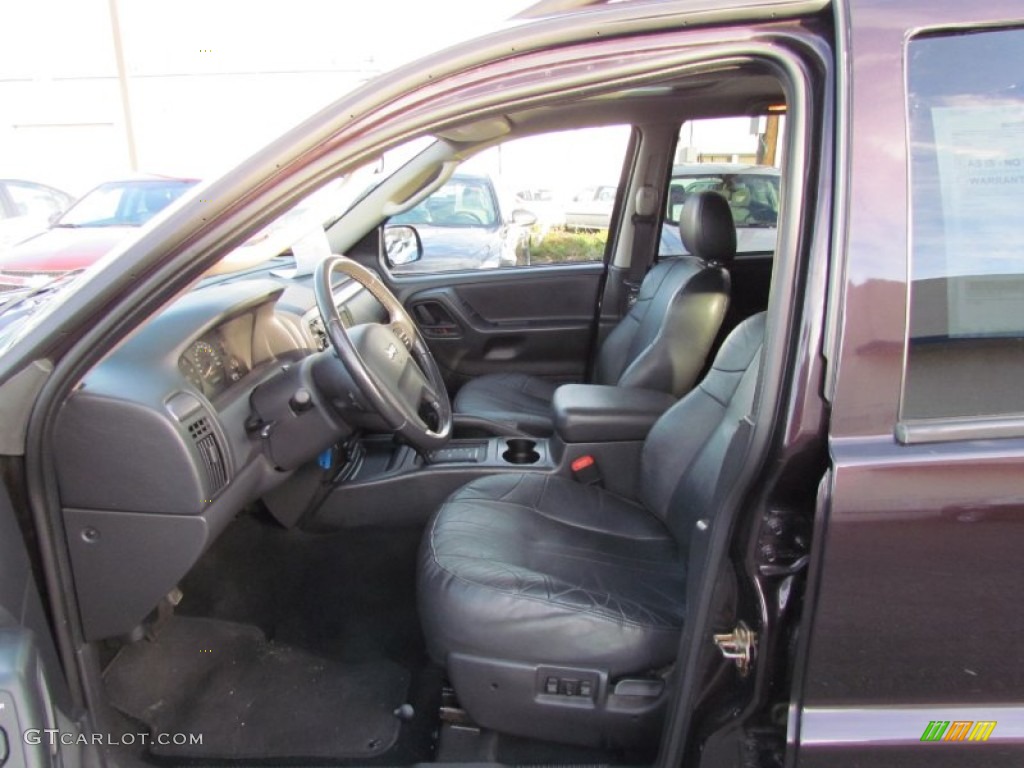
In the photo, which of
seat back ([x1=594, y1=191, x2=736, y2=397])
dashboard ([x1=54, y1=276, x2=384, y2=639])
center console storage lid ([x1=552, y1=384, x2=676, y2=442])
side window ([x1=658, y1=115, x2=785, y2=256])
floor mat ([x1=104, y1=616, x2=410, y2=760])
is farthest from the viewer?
side window ([x1=658, y1=115, x2=785, y2=256])

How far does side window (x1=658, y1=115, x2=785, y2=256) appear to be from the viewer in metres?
3.37

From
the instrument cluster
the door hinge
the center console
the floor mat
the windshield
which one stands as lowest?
the floor mat

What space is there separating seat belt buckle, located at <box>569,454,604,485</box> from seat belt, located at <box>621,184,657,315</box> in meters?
1.25

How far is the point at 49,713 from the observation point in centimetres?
111

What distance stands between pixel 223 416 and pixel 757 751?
130 cm

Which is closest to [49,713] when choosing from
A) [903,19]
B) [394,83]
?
[394,83]

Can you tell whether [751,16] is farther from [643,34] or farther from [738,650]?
[738,650]

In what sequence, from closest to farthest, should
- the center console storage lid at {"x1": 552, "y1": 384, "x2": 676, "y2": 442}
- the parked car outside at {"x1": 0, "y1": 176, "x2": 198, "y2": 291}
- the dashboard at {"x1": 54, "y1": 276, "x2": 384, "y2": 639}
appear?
the dashboard at {"x1": 54, "y1": 276, "x2": 384, "y2": 639} → the center console storage lid at {"x1": 552, "y1": 384, "x2": 676, "y2": 442} → the parked car outside at {"x1": 0, "y1": 176, "x2": 198, "y2": 291}

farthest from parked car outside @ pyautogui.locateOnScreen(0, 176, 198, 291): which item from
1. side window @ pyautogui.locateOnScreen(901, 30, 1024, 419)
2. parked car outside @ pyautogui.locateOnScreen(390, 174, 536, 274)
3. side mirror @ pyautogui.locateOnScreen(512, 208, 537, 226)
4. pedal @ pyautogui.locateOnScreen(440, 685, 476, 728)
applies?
side window @ pyautogui.locateOnScreen(901, 30, 1024, 419)

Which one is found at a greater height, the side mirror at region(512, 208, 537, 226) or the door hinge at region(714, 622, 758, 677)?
the side mirror at region(512, 208, 537, 226)

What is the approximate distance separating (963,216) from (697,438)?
106cm
